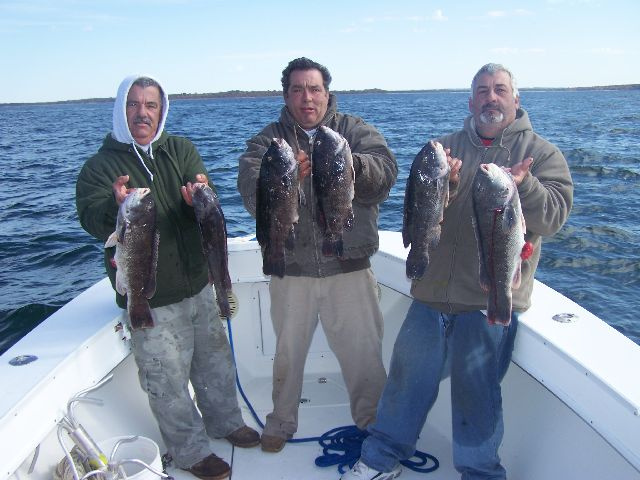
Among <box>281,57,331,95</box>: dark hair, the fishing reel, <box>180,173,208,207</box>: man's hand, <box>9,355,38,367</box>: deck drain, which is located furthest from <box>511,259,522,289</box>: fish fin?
<box>9,355,38,367</box>: deck drain

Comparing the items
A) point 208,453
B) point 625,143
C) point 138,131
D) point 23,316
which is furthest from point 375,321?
point 625,143

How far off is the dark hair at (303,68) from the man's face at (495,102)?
104cm

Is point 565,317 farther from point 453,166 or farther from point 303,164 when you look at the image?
point 303,164

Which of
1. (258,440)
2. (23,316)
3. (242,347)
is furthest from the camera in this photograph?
(23,316)

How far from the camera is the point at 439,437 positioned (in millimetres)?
4496

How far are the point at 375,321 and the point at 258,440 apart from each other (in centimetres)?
135

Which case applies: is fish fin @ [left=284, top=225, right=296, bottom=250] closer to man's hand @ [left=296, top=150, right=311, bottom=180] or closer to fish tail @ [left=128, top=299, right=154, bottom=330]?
man's hand @ [left=296, top=150, right=311, bottom=180]

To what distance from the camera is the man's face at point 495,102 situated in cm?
353

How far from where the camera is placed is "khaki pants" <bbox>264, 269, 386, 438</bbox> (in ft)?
13.6

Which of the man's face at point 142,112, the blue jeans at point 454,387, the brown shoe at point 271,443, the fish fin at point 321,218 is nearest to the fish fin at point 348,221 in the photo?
the fish fin at point 321,218

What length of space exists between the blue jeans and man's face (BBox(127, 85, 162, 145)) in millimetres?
2205

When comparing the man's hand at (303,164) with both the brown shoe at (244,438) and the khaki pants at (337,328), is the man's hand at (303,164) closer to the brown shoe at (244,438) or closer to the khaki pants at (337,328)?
the khaki pants at (337,328)

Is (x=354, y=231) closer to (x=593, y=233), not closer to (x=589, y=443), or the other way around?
(x=589, y=443)

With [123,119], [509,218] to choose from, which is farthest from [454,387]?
[123,119]
